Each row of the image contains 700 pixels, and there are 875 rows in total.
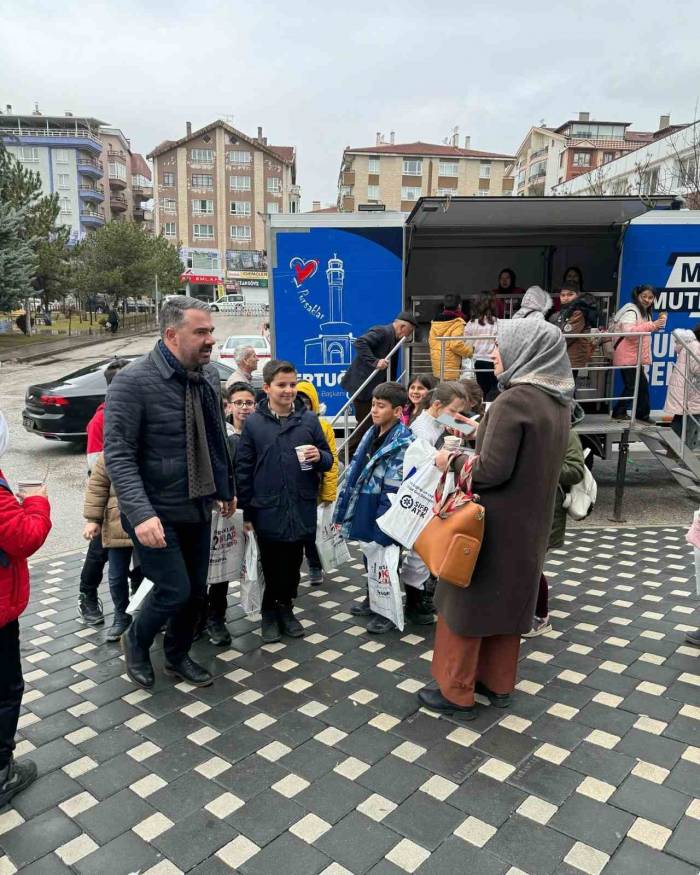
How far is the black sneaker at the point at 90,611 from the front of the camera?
430 cm

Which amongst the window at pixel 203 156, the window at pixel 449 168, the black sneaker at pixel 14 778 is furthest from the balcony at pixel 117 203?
the black sneaker at pixel 14 778

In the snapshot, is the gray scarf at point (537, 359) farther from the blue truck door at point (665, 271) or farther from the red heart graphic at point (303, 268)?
the blue truck door at point (665, 271)

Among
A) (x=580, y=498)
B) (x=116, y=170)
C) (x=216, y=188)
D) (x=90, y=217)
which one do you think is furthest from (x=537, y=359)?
(x=116, y=170)

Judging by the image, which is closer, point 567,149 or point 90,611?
point 90,611

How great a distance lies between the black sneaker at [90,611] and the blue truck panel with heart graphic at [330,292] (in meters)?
3.88

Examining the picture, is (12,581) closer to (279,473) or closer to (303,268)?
(279,473)

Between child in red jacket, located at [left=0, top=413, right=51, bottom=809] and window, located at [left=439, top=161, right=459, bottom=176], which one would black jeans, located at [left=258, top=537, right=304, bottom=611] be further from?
window, located at [left=439, top=161, right=459, bottom=176]

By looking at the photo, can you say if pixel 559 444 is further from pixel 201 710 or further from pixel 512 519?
pixel 201 710

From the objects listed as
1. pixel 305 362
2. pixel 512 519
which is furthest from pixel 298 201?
pixel 512 519

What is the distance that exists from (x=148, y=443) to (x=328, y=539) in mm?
Answer: 1870

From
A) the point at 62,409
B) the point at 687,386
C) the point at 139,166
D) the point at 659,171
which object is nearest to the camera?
the point at 687,386

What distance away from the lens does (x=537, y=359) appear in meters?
2.82

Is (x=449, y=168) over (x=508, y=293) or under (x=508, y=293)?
over

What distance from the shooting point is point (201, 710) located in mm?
3287
